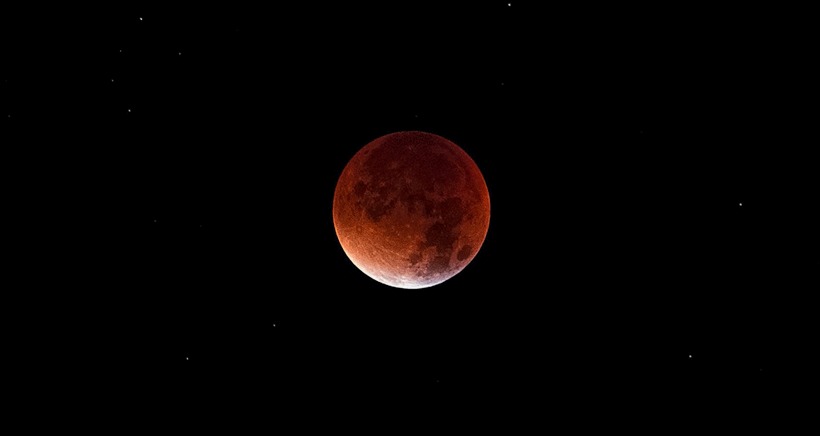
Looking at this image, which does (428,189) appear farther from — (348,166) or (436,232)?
(348,166)

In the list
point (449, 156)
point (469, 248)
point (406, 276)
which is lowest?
point (406, 276)

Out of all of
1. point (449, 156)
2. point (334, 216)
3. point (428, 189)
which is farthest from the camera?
point (334, 216)

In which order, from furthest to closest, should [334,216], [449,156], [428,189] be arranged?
[334,216] → [449,156] → [428,189]

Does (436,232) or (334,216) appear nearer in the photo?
(436,232)

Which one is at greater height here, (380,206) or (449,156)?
(449,156)

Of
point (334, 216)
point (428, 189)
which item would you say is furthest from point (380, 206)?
point (334, 216)

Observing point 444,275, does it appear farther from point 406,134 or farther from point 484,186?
point 406,134

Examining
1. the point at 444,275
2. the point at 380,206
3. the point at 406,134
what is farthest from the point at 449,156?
the point at 444,275
